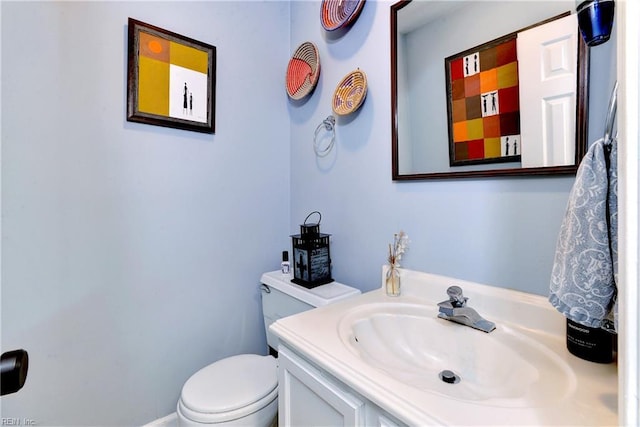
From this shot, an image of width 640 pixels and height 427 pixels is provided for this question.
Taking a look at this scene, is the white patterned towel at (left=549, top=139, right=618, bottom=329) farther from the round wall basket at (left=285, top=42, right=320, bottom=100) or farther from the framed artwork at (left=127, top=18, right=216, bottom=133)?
the framed artwork at (left=127, top=18, right=216, bottom=133)

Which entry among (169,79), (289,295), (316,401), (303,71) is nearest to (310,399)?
(316,401)

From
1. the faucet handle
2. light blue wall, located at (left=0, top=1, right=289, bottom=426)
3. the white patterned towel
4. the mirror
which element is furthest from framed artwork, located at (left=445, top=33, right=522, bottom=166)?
light blue wall, located at (left=0, top=1, right=289, bottom=426)

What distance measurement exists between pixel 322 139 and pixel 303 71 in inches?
14.2

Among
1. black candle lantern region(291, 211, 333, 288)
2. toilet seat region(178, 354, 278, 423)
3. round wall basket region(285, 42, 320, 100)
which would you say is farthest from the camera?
round wall basket region(285, 42, 320, 100)

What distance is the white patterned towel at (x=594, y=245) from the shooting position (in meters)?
0.52

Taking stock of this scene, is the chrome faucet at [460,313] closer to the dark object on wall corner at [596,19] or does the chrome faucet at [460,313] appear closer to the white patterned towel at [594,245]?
the white patterned towel at [594,245]

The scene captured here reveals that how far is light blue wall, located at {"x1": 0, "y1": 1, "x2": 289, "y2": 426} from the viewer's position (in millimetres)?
991

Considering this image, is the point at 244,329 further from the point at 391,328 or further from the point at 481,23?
the point at 481,23

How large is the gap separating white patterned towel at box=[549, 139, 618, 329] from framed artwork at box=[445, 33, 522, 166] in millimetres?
279

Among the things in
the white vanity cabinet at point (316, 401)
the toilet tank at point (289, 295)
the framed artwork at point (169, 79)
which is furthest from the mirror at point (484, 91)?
the framed artwork at point (169, 79)

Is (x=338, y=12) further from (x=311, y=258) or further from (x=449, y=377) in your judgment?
(x=449, y=377)

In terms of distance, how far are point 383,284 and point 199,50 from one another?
1.23 m

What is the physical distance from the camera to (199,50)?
4.25ft

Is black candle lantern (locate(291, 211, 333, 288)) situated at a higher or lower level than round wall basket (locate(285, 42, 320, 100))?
lower
